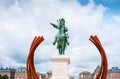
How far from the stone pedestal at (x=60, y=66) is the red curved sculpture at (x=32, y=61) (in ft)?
5.79

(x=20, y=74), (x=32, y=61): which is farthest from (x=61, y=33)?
(x=20, y=74)

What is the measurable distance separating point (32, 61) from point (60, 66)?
94.9 inches

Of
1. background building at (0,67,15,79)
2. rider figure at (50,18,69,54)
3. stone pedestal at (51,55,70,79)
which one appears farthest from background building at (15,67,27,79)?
stone pedestal at (51,55,70,79)

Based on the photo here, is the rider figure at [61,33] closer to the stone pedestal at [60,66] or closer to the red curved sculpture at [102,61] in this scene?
the stone pedestal at [60,66]

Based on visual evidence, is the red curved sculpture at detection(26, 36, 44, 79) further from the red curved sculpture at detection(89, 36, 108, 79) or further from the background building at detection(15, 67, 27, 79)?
the background building at detection(15, 67, 27, 79)

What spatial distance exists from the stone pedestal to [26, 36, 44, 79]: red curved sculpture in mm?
1764

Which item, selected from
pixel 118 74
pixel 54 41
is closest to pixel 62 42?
pixel 54 41

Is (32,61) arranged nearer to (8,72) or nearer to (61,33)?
(61,33)

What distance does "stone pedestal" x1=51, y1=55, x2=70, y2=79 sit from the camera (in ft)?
105

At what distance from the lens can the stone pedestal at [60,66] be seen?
32.1m

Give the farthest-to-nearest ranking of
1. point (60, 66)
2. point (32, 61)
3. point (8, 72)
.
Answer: point (8, 72) < point (60, 66) < point (32, 61)

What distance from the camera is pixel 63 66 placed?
1268 inches

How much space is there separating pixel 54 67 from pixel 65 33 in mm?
3204

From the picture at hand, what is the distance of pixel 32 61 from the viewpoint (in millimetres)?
31312
